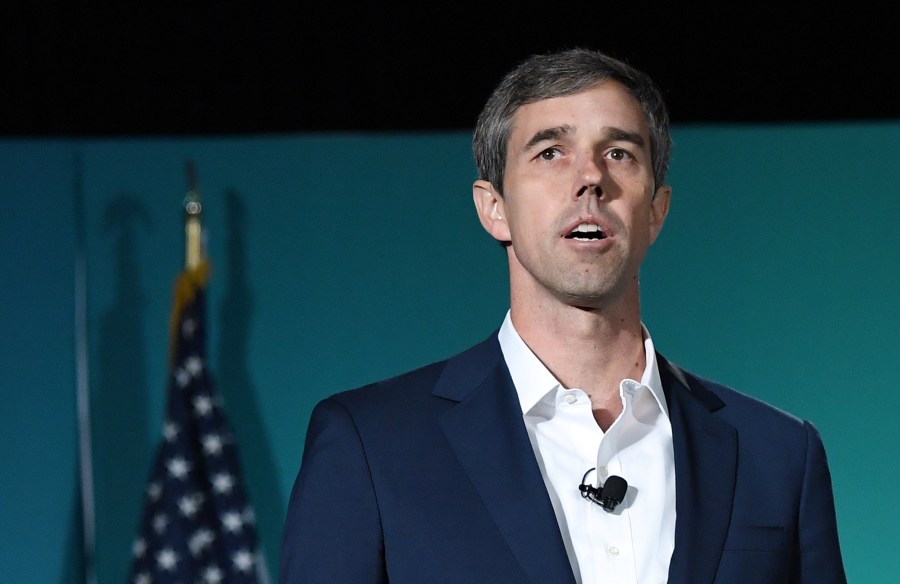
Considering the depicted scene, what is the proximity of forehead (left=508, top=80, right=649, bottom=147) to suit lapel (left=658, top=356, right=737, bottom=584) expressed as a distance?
41cm

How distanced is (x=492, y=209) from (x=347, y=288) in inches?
63.1

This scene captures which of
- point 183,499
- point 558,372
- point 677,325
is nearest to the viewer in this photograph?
point 558,372

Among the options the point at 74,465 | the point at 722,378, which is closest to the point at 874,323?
the point at 722,378

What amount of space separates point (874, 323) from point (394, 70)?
1614 millimetres

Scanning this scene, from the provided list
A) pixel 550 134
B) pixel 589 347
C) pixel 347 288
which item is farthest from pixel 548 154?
pixel 347 288

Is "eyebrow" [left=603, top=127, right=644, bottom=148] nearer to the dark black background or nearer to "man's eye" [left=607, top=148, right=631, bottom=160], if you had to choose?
"man's eye" [left=607, top=148, right=631, bottom=160]

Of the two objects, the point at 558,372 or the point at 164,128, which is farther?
the point at 164,128

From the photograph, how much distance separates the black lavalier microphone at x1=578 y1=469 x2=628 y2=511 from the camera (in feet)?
5.79

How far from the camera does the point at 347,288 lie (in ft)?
11.9

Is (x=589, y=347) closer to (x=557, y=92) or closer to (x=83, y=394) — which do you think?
(x=557, y=92)

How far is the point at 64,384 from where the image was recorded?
3500mm

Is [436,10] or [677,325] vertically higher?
[436,10]

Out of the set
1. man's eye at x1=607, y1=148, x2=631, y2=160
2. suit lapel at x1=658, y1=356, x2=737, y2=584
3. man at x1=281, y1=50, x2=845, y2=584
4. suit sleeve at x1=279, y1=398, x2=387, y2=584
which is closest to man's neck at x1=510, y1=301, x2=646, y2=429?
man at x1=281, y1=50, x2=845, y2=584

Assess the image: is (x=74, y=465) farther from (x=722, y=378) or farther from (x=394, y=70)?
(x=722, y=378)
